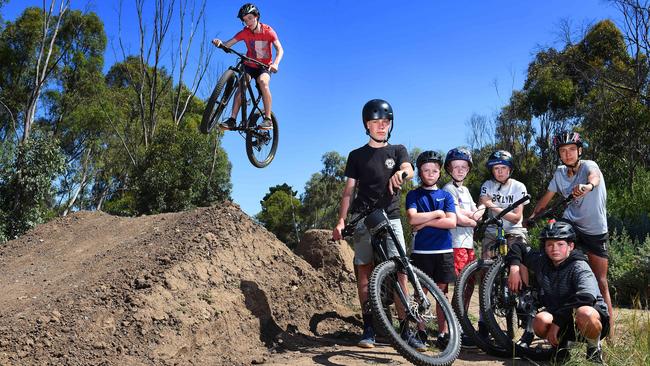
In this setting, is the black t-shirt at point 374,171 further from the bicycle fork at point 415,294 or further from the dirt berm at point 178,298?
the dirt berm at point 178,298

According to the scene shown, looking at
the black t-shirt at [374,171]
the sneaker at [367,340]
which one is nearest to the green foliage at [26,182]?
the black t-shirt at [374,171]

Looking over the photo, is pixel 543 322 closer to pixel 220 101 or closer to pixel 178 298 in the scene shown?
pixel 178 298

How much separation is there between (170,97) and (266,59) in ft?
76.5

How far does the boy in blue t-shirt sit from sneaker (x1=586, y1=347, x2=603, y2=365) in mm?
1161

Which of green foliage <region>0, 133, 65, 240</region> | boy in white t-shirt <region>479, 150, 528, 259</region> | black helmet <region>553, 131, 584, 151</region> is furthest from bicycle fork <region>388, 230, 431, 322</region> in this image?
green foliage <region>0, 133, 65, 240</region>

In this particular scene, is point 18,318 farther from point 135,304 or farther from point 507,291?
point 507,291

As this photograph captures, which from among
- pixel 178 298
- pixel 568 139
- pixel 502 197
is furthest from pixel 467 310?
pixel 178 298

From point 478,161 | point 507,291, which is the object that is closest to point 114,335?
point 507,291

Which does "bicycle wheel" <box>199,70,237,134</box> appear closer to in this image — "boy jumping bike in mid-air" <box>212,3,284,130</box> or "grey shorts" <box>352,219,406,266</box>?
"boy jumping bike in mid-air" <box>212,3,284,130</box>

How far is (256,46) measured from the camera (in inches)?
283

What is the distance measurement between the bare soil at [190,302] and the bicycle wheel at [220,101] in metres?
1.09

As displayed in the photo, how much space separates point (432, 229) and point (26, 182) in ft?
37.7

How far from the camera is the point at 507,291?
4781mm

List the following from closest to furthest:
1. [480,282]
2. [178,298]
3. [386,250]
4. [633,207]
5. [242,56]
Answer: [386,250] → [480,282] → [178,298] → [242,56] → [633,207]
